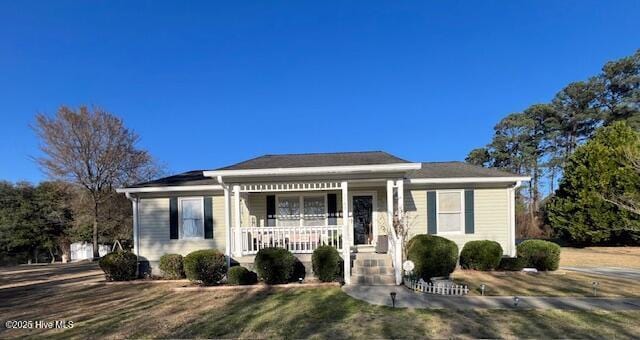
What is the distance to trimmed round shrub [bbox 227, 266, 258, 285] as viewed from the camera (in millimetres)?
9508

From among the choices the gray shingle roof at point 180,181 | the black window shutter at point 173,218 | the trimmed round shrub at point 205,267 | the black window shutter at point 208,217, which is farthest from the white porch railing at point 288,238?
the black window shutter at point 173,218

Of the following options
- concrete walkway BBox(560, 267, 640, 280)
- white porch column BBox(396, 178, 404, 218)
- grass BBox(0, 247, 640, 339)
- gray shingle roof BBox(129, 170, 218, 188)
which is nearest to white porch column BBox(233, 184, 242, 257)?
grass BBox(0, 247, 640, 339)

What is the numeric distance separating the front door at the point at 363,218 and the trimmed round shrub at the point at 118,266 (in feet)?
23.6

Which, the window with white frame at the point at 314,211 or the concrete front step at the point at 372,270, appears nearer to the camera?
the concrete front step at the point at 372,270

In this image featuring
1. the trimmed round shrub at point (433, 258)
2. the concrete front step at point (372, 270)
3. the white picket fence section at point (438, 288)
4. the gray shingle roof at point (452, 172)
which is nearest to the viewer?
the white picket fence section at point (438, 288)

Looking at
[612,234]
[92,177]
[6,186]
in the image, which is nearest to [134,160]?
[92,177]

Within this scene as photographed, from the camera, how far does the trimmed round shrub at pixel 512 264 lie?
36.0ft

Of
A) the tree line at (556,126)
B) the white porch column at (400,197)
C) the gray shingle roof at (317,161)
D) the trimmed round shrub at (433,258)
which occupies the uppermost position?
the tree line at (556,126)

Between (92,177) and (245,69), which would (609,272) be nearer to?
(245,69)

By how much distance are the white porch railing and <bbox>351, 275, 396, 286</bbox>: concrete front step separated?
1.33 metres

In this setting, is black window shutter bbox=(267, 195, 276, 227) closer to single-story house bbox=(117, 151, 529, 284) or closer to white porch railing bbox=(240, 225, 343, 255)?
single-story house bbox=(117, 151, 529, 284)

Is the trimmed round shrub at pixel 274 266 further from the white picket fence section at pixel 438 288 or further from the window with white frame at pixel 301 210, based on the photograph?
the white picket fence section at pixel 438 288

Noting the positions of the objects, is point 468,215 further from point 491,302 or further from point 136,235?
point 136,235

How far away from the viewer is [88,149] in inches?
866
